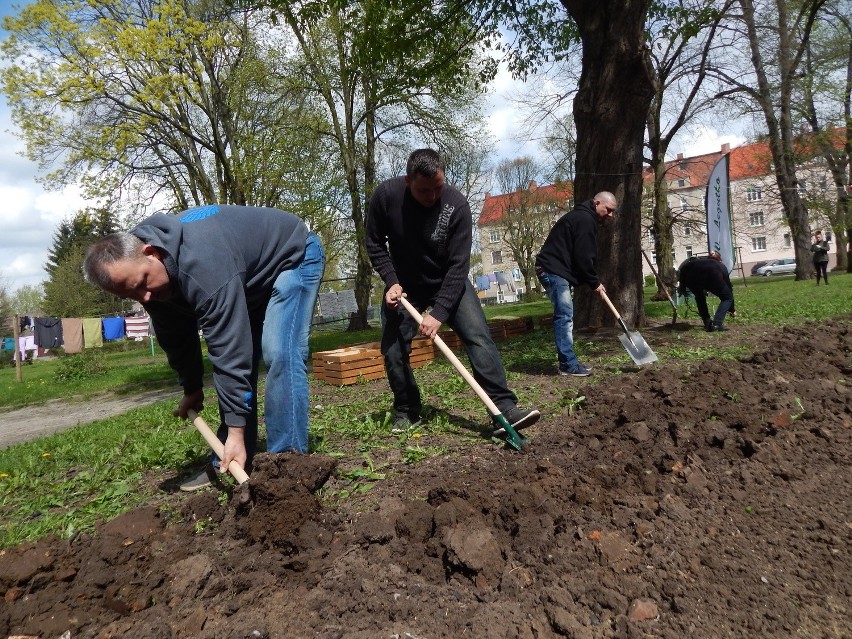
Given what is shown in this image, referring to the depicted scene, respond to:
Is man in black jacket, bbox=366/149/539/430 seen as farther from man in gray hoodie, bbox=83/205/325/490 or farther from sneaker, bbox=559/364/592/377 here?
sneaker, bbox=559/364/592/377

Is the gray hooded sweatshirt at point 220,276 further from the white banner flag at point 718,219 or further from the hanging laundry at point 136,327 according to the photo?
the hanging laundry at point 136,327

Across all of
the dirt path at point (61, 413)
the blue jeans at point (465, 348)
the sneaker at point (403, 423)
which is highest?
the blue jeans at point (465, 348)

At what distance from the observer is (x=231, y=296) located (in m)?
2.71

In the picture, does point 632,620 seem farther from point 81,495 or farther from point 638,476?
point 81,495

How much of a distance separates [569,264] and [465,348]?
258 cm

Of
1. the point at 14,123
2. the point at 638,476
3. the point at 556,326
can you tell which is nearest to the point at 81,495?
the point at 638,476

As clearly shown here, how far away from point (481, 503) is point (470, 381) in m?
1.17

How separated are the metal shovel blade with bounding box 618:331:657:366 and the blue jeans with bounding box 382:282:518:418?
2.46 metres

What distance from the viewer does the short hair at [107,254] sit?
8.16 ft

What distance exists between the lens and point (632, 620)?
1.78m

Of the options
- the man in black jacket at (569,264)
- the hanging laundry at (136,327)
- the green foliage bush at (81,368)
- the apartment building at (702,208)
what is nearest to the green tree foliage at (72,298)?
the hanging laundry at (136,327)

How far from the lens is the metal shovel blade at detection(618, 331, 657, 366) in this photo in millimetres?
5973

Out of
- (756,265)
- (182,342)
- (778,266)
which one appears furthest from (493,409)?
(756,265)

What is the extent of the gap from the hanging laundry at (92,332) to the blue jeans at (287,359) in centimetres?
2199
